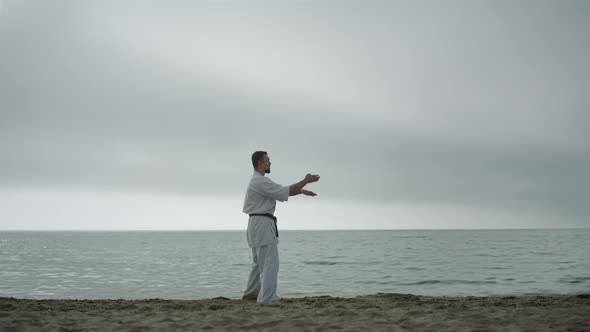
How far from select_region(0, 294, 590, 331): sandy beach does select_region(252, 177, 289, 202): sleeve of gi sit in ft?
5.51

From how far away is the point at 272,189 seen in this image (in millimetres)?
7953

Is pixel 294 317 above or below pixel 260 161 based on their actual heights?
below

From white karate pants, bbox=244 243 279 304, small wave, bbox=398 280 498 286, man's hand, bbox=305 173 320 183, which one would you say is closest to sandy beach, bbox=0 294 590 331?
white karate pants, bbox=244 243 279 304

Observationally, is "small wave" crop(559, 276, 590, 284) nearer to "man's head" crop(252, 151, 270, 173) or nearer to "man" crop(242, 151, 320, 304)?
"man" crop(242, 151, 320, 304)

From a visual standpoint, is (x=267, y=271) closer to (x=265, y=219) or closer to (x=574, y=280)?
(x=265, y=219)

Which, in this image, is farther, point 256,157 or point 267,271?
point 256,157

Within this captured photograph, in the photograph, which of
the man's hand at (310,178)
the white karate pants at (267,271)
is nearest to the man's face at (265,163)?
the man's hand at (310,178)

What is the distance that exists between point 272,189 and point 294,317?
225cm

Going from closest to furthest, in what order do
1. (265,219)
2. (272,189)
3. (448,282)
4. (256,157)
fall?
(272,189) < (265,219) < (256,157) < (448,282)

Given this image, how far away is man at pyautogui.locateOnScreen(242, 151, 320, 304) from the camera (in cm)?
785

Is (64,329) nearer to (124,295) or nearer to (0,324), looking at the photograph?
(0,324)

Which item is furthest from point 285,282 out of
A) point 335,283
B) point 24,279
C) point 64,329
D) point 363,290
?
point 64,329

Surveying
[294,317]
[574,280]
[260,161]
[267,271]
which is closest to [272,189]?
[260,161]

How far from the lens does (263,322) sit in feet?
20.0
